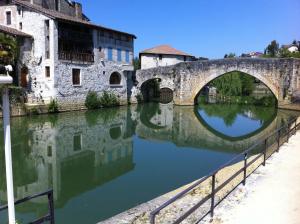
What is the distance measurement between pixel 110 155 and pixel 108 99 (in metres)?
14.5

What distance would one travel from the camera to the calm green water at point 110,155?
25.3 feet

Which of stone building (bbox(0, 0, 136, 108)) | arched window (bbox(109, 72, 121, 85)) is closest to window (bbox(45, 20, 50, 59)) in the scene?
stone building (bbox(0, 0, 136, 108))

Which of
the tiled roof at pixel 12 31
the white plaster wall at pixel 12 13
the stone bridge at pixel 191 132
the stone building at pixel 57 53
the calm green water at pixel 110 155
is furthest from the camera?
the white plaster wall at pixel 12 13

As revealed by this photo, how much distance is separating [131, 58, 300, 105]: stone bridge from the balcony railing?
7065 mm

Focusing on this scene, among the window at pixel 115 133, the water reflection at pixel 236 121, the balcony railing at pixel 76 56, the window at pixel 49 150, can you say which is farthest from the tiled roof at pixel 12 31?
the water reflection at pixel 236 121

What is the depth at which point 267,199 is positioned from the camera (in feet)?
17.8

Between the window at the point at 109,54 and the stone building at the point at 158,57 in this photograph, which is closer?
the window at the point at 109,54

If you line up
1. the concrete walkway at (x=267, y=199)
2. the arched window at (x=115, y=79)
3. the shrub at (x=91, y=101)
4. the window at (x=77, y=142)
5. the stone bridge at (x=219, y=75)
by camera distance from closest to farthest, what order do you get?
the concrete walkway at (x=267, y=199) → the window at (x=77, y=142) → the shrub at (x=91, y=101) → the stone bridge at (x=219, y=75) → the arched window at (x=115, y=79)

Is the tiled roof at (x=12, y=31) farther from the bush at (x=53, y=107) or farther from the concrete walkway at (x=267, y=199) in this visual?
the concrete walkway at (x=267, y=199)

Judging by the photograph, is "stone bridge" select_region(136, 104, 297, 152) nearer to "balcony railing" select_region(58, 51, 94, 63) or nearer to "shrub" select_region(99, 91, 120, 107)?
"shrub" select_region(99, 91, 120, 107)

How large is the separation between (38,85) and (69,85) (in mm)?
2124

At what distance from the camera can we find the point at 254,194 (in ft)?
18.7

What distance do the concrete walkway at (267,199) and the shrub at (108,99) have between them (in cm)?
1973

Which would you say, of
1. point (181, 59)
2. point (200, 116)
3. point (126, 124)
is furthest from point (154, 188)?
point (181, 59)
